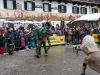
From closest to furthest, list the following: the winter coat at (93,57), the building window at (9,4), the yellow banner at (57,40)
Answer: the winter coat at (93,57)
the yellow banner at (57,40)
the building window at (9,4)

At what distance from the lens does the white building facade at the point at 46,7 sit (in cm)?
2716

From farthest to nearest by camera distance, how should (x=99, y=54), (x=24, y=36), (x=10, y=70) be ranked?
(x=24, y=36), (x=10, y=70), (x=99, y=54)

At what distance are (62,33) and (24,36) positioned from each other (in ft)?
15.3

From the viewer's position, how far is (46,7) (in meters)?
31.9

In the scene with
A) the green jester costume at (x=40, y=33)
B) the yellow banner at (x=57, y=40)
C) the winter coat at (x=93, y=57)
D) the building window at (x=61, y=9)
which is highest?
the building window at (x=61, y=9)

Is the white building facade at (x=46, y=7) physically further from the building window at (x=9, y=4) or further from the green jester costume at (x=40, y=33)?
the green jester costume at (x=40, y=33)

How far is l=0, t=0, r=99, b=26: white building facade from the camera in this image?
89.1ft

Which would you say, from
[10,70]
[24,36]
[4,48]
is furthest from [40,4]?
[10,70]

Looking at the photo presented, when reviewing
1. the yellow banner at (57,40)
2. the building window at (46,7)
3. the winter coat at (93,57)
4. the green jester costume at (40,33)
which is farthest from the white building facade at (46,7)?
the winter coat at (93,57)

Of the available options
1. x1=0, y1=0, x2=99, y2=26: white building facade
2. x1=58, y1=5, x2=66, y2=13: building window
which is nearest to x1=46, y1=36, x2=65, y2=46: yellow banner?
x1=0, y1=0, x2=99, y2=26: white building facade

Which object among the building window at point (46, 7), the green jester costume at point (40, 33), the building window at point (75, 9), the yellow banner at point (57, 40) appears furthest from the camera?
the building window at point (75, 9)

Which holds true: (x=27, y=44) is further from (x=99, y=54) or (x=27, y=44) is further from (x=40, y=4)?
(x=40, y=4)

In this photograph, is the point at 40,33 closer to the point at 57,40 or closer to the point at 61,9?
the point at 57,40

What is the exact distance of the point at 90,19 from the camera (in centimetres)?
1959
